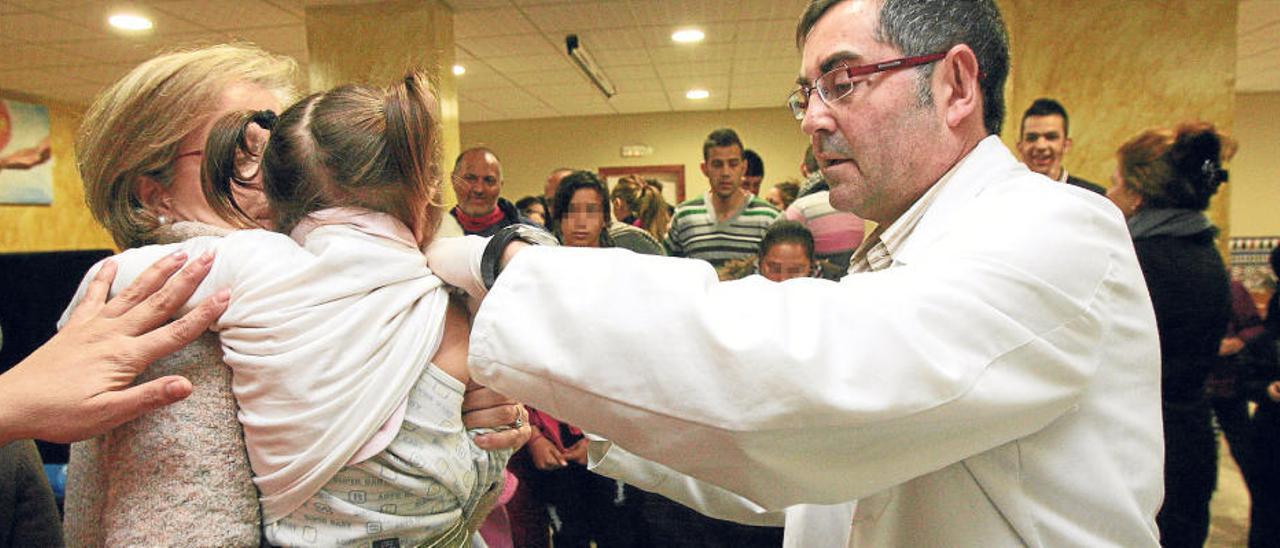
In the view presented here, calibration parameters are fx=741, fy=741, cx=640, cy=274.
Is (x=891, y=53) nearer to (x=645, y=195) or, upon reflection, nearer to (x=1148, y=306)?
(x=1148, y=306)

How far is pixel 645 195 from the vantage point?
4.32m

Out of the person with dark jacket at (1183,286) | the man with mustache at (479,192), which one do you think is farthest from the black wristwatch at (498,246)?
the man with mustache at (479,192)

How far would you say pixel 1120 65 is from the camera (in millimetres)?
4215

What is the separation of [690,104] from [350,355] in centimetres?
895

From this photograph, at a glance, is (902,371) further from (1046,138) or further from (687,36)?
A: (687,36)

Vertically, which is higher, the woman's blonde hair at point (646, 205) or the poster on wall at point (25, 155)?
the poster on wall at point (25, 155)

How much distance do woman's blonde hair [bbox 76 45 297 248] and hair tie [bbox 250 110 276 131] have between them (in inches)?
2.3

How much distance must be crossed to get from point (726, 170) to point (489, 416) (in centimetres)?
284

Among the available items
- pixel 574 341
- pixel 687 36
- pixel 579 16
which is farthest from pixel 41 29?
pixel 574 341

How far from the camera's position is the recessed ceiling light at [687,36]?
5.96 meters

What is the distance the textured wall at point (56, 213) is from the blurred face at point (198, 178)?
8633mm

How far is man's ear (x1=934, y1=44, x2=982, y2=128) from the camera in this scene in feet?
3.17

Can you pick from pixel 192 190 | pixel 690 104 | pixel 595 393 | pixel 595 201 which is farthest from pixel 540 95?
pixel 595 393

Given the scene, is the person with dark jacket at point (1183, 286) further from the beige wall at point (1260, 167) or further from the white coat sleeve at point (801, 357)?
the beige wall at point (1260, 167)
